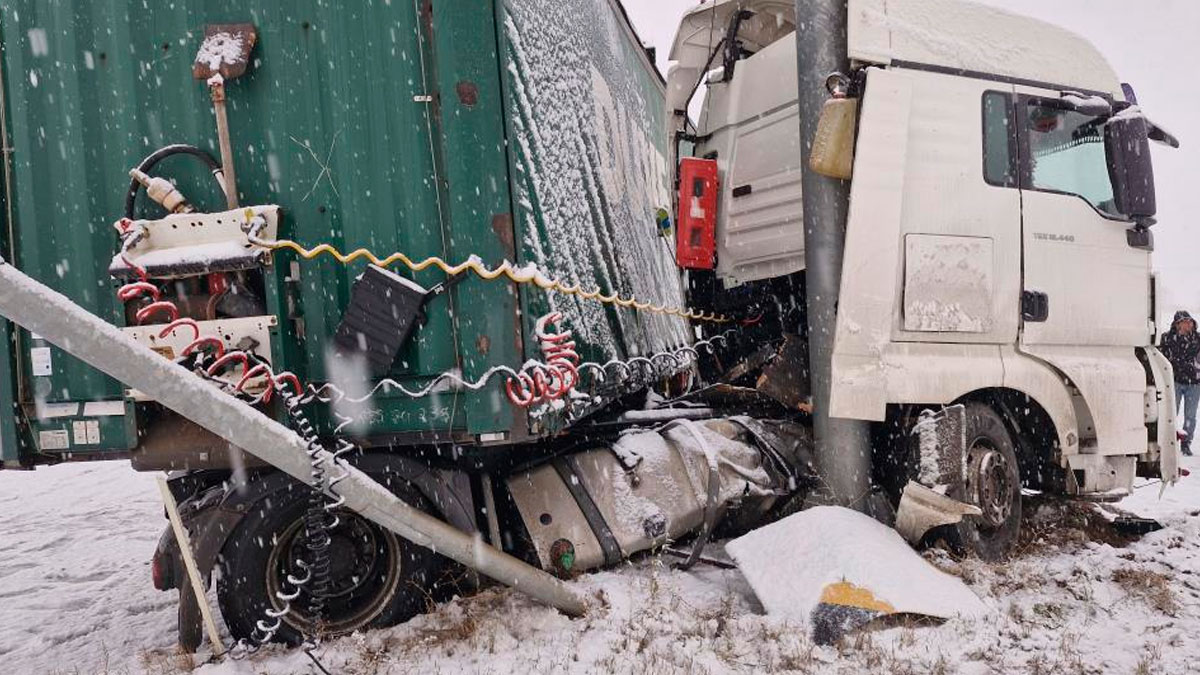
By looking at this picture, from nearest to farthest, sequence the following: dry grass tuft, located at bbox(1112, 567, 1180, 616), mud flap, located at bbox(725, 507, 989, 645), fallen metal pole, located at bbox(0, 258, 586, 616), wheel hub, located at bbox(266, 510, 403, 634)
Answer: fallen metal pole, located at bbox(0, 258, 586, 616), mud flap, located at bbox(725, 507, 989, 645), wheel hub, located at bbox(266, 510, 403, 634), dry grass tuft, located at bbox(1112, 567, 1180, 616)

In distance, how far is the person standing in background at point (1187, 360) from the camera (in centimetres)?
881

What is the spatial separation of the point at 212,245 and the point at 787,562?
2816mm

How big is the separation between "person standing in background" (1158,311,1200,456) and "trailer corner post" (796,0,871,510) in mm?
6664

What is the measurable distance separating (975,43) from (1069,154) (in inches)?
34.7

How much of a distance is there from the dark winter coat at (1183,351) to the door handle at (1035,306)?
5.81 m

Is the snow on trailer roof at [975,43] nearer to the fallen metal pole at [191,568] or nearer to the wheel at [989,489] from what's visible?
the wheel at [989,489]

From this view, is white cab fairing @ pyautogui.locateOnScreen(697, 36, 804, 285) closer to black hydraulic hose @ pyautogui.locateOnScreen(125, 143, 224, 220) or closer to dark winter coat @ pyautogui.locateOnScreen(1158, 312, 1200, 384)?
black hydraulic hose @ pyautogui.locateOnScreen(125, 143, 224, 220)

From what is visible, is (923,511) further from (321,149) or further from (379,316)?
(321,149)

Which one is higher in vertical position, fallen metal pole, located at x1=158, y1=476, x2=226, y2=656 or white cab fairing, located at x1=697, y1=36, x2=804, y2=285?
white cab fairing, located at x1=697, y1=36, x2=804, y2=285

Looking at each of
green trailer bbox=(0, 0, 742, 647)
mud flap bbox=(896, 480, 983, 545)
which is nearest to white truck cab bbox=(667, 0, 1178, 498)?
mud flap bbox=(896, 480, 983, 545)

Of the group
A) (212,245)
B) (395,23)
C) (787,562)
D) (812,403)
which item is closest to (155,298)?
(212,245)

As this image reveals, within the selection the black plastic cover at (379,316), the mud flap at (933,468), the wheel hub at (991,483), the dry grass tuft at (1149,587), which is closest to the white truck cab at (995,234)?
the mud flap at (933,468)

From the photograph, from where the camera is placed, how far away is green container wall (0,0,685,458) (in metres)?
3.18

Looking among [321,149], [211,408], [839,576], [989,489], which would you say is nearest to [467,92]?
[321,149]
